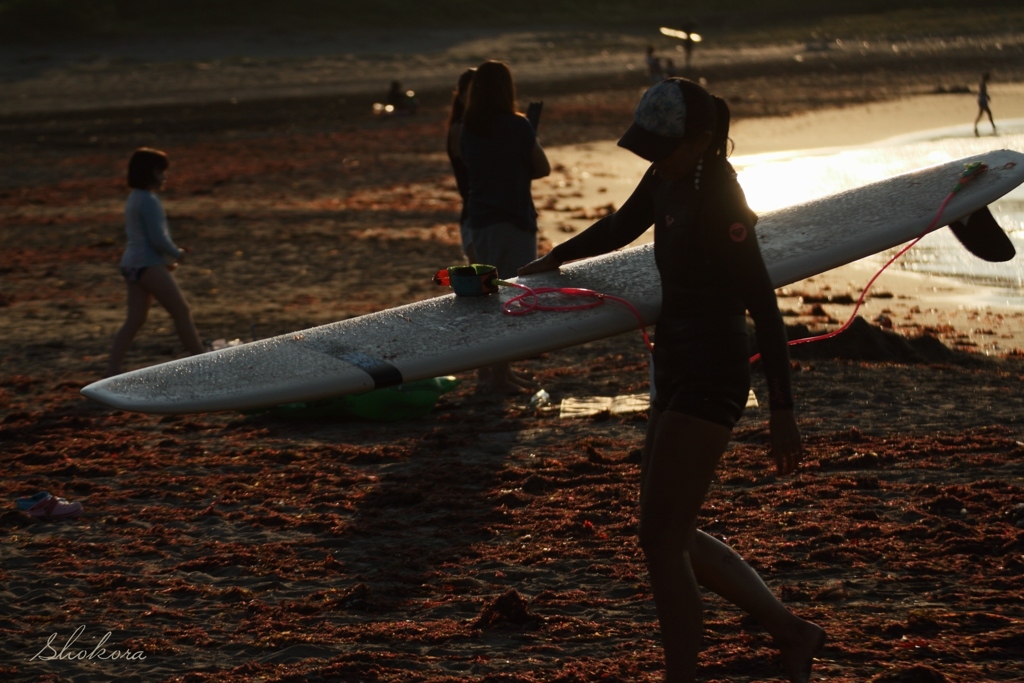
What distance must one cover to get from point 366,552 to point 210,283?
22.8 ft

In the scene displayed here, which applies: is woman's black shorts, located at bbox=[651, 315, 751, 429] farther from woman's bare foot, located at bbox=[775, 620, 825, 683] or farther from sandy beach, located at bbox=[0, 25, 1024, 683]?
sandy beach, located at bbox=[0, 25, 1024, 683]

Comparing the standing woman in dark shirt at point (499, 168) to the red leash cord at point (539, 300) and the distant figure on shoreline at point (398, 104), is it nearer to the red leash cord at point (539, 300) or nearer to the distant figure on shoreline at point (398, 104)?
the red leash cord at point (539, 300)

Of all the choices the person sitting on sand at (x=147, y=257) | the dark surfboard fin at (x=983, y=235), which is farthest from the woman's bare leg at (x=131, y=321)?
the dark surfboard fin at (x=983, y=235)

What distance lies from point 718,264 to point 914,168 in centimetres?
1309

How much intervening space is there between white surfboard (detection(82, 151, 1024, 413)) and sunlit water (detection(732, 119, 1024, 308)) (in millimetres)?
4231

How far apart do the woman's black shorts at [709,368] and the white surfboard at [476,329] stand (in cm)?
89

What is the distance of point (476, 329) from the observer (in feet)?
14.8

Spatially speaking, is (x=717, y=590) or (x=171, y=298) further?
(x=171, y=298)

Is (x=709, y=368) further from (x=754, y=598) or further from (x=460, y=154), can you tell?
(x=460, y=154)

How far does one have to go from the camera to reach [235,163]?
21156 mm

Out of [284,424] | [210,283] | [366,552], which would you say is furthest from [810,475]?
[210,283]

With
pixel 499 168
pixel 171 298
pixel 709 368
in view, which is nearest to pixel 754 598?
pixel 709 368

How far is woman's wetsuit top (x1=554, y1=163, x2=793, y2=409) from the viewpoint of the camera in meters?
3.33

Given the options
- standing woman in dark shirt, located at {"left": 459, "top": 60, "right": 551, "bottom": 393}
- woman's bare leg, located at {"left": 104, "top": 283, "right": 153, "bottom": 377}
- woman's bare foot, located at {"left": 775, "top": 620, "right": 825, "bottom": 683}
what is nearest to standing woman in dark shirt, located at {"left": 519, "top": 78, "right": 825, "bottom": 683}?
woman's bare foot, located at {"left": 775, "top": 620, "right": 825, "bottom": 683}
